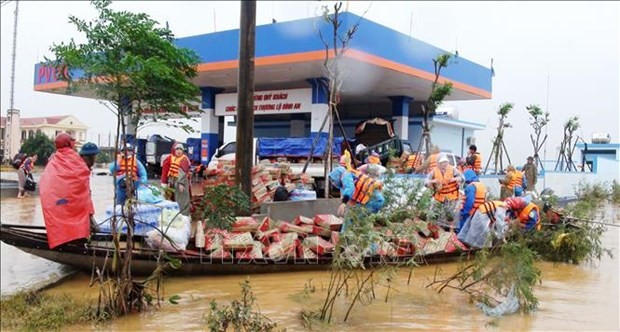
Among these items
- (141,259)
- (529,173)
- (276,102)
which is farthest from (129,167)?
(276,102)

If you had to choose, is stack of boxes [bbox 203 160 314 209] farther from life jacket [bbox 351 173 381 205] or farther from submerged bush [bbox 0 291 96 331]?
submerged bush [bbox 0 291 96 331]

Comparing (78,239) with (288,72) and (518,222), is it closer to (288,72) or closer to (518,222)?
(518,222)

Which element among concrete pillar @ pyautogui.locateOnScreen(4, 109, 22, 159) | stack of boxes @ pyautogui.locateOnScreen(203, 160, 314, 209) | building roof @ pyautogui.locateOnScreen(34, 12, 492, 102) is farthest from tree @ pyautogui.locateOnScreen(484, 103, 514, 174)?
concrete pillar @ pyautogui.locateOnScreen(4, 109, 22, 159)

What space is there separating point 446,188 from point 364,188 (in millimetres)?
2425

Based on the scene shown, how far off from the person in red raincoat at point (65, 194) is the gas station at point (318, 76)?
5.57 metres

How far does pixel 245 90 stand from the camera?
28.9 ft

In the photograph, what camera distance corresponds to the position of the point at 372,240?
5062 millimetres

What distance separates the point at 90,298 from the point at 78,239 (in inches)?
26.1

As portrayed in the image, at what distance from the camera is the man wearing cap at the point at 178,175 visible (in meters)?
9.71

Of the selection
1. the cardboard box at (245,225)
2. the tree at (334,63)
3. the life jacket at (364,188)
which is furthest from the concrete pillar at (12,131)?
the tree at (334,63)

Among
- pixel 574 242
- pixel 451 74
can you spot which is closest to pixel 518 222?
pixel 574 242

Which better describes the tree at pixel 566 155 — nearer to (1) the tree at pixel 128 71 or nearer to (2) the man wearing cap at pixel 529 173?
(2) the man wearing cap at pixel 529 173

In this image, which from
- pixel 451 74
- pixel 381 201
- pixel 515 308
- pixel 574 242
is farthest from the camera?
pixel 451 74

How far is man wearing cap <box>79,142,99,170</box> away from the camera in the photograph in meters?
6.20
